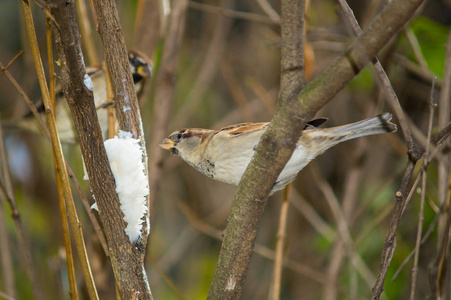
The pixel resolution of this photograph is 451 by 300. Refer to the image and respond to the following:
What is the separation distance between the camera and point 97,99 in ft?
9.56

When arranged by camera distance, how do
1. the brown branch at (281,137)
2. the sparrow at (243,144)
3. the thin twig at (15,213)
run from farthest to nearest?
the sparrow at (243,144) < the thin twig at (15,213) < the brown branch at (281,137)

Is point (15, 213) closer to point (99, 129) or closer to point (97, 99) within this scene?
point (99, 129)

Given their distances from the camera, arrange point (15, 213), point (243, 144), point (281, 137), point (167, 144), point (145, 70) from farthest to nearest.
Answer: point (145, 70), point (167, 144), point (243, 144), point (15, 213), point (281, 137)

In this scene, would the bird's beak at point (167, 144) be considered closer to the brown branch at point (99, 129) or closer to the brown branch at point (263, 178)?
the brown branch at point (99, 129)

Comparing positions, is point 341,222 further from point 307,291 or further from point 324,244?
point 307,291

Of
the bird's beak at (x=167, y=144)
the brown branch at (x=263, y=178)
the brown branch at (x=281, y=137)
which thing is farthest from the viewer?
the bird's beak at (x=167, y=144)

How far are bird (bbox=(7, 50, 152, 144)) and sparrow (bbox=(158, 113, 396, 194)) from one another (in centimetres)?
75

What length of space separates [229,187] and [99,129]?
3186 millimetres

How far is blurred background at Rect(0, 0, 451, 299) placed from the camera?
104 inches

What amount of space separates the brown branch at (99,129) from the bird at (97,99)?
4.65 feet

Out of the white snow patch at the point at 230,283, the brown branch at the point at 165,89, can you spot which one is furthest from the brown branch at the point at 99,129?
the brown branch at the point at 165,89

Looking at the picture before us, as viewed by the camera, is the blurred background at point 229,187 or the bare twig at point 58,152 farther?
the blurred background at point 229,187

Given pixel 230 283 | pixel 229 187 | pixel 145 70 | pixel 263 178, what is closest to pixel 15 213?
pixel 230 283

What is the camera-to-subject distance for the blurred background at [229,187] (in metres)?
2.64
